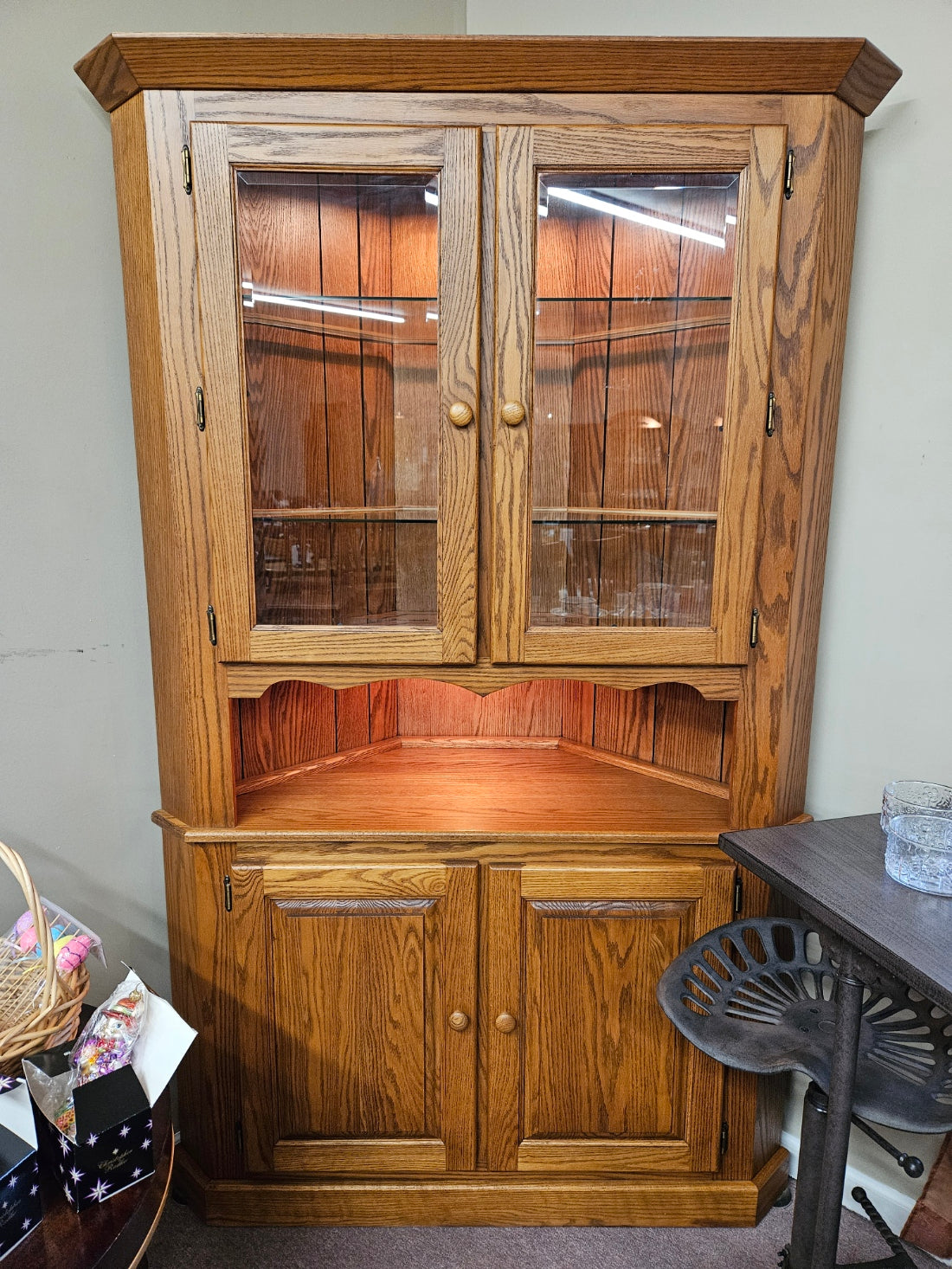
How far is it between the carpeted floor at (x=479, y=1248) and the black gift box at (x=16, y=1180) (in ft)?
2.82

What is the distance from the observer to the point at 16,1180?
0.96m

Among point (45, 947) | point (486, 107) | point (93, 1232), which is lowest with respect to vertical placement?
point (93, 1232)

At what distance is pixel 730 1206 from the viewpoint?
1729 mm

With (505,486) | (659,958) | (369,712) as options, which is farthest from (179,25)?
(659,958)

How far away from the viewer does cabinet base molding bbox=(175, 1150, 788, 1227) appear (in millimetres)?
1707

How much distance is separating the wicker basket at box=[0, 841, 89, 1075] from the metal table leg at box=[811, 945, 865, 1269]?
1.07 meters

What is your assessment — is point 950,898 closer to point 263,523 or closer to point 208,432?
point 263,523

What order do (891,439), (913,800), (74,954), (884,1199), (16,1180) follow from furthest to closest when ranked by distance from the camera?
(884,1199) < (891,439) < (913,800) < (74,954) < (16,1180)

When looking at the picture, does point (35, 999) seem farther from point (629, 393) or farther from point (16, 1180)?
point (629, 393)

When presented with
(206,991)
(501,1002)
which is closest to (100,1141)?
(206,991)

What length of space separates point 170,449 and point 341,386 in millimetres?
323

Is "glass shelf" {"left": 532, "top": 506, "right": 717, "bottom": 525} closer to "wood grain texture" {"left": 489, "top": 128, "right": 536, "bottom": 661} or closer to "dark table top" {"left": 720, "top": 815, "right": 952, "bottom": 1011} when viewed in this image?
"wood grain texture" {"left": 489, "top": 128, "right": 536, "bottom": 661}

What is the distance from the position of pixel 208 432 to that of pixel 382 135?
0.57 m

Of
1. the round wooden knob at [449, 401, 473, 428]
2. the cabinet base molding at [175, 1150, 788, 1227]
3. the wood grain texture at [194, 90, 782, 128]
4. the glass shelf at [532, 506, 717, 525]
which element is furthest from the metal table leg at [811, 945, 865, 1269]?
the wood grain texture at [194, 90, 782, 128]
